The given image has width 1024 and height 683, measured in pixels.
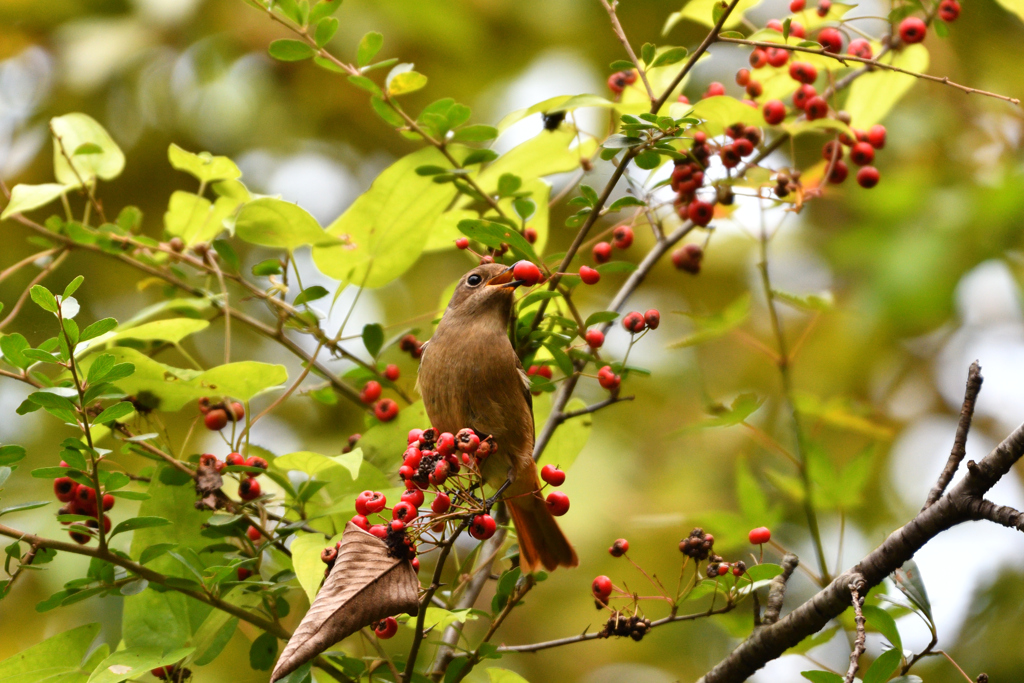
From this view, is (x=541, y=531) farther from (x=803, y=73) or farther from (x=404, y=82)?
(x=803, y=73)

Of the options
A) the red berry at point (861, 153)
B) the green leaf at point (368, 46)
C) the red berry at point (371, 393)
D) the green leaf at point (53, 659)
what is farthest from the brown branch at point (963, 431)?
the green leaf at point (53, 659)

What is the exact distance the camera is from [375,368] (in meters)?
2.11

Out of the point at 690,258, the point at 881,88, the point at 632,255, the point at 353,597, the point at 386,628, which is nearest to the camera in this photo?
the point at 353,597

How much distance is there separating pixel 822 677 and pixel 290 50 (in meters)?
1.62

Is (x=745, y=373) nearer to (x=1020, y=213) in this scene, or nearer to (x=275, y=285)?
(x=1020, y=213)

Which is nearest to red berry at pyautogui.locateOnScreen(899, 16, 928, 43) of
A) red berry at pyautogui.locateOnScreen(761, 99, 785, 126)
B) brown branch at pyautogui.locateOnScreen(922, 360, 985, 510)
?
red berry at pyautogui.locateOnScreen(761, 99, 785, 126)

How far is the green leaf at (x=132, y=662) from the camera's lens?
4.63 feet

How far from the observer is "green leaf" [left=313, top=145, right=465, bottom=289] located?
6.42 ft

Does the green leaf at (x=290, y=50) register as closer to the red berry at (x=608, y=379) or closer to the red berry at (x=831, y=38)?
the red berry at (x=608, y=379)

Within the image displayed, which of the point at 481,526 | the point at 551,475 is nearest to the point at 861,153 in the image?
the point at 551,475

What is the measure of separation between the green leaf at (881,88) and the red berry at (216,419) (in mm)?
1817

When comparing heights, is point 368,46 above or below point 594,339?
above

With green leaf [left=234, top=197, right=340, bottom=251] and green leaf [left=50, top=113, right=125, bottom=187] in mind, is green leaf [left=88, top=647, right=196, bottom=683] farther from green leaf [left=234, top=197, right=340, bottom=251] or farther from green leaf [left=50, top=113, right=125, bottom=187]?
green leaf [left=50, top=113, right=125, bottom=187]

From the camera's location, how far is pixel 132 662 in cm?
149
